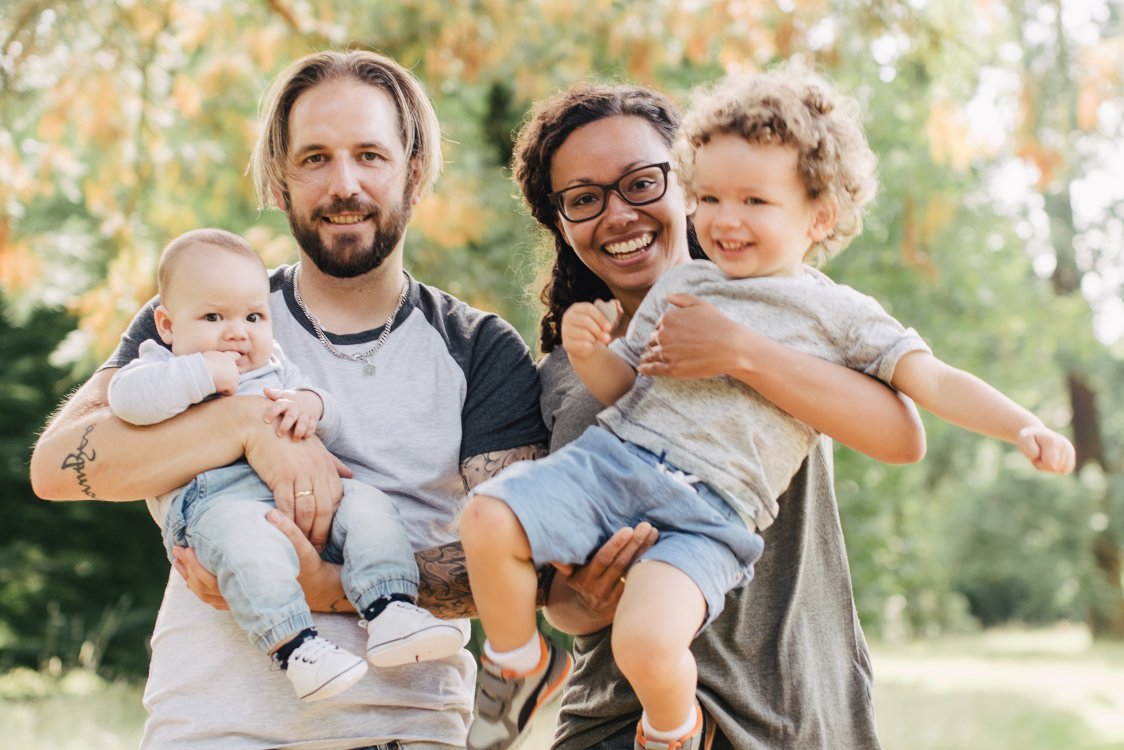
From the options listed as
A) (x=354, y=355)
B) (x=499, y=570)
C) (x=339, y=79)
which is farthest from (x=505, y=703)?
(x=339, y=79)

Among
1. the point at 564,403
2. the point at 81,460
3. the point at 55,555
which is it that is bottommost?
the point at 55,555

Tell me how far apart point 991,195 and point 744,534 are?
1338 cm

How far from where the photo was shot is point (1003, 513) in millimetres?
22016

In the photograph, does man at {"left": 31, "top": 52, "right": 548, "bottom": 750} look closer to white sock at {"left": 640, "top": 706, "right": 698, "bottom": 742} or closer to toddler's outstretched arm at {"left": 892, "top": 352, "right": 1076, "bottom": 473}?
white sock at {"left": 640, "top": 706, "right": 698, "bottom": 742}

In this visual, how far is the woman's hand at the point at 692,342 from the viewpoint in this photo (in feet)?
7.77

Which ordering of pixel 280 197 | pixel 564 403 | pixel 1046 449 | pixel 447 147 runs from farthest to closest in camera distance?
pixel 447 147
pixel 280 197
pixel 564 403
pixel 1046 449

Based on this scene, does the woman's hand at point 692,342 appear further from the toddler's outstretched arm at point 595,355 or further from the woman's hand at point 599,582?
the woman's hand at point 599,582

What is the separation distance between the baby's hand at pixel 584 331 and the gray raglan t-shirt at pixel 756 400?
0.42ft

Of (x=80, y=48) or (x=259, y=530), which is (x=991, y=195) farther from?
(x=259, y=530)

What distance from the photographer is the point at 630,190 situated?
282 cm

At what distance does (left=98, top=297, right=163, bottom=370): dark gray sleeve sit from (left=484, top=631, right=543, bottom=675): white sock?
1036 millimetres

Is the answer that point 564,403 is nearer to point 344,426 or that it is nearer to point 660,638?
point 344,426

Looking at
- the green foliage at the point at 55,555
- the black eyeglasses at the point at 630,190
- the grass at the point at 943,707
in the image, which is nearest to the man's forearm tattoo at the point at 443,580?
the black eyeglasses at the point at 630,190

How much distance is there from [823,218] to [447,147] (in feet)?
16.0
